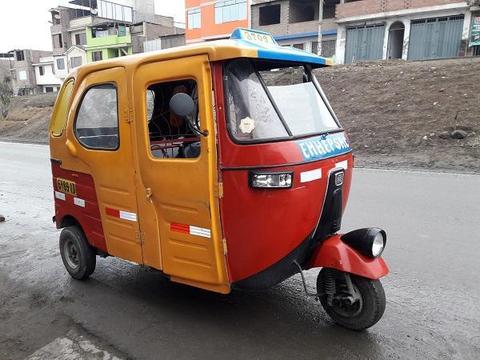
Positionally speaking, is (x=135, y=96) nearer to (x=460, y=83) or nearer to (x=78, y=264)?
(x=78, y=264)

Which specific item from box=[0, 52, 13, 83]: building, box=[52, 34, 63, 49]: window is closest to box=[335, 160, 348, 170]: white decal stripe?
box=[52, 34, 63, 49]: window

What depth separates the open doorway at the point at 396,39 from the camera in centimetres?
2916

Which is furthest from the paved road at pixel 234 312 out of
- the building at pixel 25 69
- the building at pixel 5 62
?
the building at pixel 5 62

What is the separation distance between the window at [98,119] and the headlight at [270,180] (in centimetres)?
138

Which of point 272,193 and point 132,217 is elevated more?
point 272,193

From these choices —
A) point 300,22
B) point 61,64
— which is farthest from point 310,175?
point 61,64

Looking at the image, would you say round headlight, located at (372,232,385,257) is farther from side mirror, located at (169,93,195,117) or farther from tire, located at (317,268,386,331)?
side mirror, located at (169,93,195,117)

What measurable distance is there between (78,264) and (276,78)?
2.71 m

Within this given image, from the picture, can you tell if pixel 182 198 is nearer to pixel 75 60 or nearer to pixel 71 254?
pixel 71 254

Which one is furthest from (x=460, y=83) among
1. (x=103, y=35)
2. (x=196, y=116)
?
(x=103, y=35)

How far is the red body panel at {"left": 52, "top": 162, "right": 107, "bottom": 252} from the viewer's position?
4059 millimetres

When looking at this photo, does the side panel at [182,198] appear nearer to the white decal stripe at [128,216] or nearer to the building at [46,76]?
the white decal stripe at [128,216]

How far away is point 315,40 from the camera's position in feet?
113

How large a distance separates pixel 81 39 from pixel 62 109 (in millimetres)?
60219
